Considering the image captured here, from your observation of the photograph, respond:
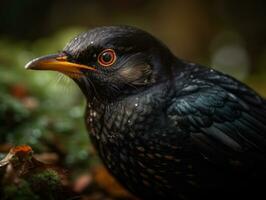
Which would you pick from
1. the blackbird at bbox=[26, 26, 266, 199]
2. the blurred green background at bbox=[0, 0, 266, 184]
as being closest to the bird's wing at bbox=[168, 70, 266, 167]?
the blackbird at bbox=[26, 26, 266, 199]

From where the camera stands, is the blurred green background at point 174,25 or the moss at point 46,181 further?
the blurred green background at point 174,25

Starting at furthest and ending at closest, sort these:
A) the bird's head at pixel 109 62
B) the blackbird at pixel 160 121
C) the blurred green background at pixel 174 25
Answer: the blurred green background at pixel 174 25 → the bird's head at pixel 109 62 → the blackbird at pixel 160 121

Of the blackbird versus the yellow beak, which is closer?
the blackbird

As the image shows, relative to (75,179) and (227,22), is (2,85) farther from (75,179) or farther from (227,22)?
(227,22)

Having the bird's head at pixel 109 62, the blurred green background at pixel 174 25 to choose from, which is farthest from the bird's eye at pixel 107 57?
the blurred green background at pixel 174 25

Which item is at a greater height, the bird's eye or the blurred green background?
the blurred green background

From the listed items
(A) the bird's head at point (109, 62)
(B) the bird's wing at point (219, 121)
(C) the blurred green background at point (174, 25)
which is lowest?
(B) the bird's wing at point (219, 121)

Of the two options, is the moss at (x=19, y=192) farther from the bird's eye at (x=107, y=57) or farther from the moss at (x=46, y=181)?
the bird's eye at (x=107, y=57)

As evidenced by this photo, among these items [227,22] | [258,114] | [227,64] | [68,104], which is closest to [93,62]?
[258,114]

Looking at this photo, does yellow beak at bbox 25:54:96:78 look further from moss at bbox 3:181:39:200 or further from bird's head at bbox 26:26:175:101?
moss at bbox 3:181:39:200
